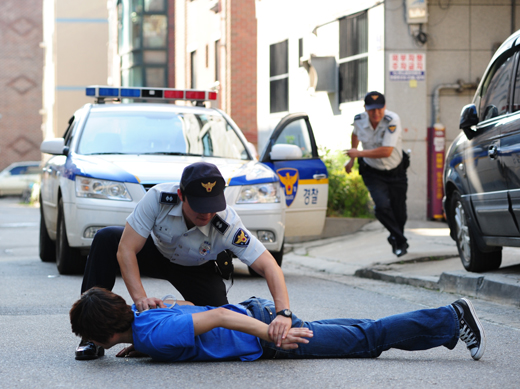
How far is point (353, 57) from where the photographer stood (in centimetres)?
1573

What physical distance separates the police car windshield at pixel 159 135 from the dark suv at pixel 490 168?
2362mm

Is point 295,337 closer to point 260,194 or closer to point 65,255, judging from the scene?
point 260,194

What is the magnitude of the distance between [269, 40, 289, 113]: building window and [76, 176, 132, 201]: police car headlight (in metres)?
11.3

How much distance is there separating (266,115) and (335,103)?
11.9 ft

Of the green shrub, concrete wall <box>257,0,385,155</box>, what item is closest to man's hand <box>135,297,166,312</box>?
the green shrub

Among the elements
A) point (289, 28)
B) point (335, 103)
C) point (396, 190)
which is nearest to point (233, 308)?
point (396, 190)

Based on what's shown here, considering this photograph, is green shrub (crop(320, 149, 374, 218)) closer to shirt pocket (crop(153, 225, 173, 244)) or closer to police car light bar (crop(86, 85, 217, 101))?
police car light bar (crop(86, 85, 217, 101))

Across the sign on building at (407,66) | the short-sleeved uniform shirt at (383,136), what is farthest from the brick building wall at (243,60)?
the short-sleeved uniform shirt at (383,136)

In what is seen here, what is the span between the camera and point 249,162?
876 cm

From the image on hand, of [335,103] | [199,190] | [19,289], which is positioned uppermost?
[335,103]

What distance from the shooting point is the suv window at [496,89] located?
7328 mm

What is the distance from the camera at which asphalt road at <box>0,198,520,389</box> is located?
4043mm

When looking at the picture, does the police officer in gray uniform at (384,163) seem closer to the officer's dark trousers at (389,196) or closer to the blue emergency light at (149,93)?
the officer's dark trousers at (389,196)

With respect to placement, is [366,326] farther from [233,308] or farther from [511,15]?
[511,15]
